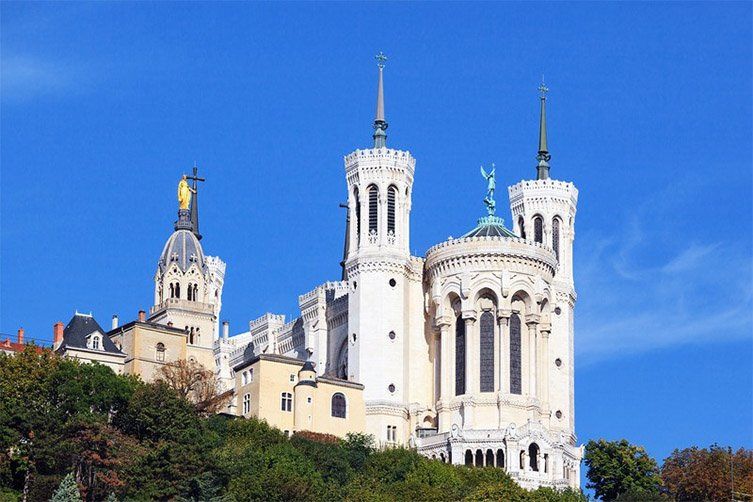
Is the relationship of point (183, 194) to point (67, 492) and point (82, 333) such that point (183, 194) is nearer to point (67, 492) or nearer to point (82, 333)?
point (82, 333)

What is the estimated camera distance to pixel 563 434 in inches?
5261

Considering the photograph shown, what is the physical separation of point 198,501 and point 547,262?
41.6m

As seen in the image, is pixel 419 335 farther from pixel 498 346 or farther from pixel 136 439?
pixel 136 439

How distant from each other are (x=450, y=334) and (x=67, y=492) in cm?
4300

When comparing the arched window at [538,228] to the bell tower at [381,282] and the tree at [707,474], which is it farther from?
the tree at [707,474]

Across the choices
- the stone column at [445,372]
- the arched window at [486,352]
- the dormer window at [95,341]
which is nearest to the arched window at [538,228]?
the arched window at [486,352]

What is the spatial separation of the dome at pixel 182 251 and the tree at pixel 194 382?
88.8 ft

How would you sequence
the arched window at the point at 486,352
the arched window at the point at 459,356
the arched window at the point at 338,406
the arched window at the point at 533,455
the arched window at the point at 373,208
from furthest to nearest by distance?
the arched window at the point at 373,208, the arched window at the point at 459,356, the arched window at the point at 486,352, the arched window at the point at 338,406, the arched window at the point at 533,455

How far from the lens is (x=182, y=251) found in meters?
151

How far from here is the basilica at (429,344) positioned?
411ft

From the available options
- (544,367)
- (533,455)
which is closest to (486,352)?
(544,367)

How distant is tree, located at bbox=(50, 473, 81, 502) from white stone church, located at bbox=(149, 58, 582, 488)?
36.0m

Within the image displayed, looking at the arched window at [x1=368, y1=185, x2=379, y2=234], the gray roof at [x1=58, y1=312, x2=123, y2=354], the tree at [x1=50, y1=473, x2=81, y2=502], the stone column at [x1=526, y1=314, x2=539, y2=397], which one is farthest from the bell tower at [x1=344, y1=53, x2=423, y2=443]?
the tree at [x1=50, y1=473, x2=81, y2=502]

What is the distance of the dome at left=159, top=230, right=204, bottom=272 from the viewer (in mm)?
150500
